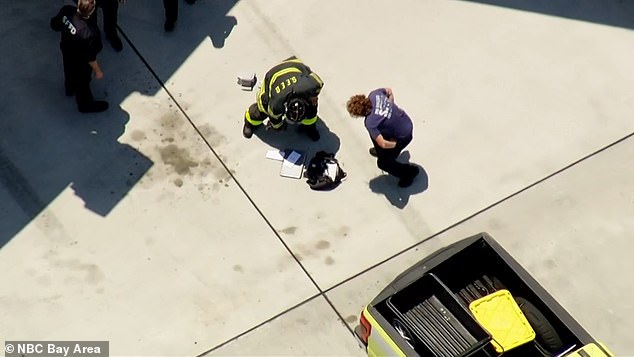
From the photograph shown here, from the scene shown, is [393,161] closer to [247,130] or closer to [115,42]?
[247,130]

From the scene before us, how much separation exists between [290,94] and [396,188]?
157 centimetres

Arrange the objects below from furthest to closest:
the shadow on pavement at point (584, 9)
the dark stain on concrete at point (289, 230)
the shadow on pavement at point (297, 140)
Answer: the shadow on pavement at point (584, 9) < the shadow on pavement at point (297, 140) < the dark stain on concrete at point (289, 230)

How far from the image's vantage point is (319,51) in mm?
9758

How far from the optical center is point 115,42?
31.0 feet

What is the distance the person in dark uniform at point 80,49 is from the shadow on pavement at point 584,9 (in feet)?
15.7

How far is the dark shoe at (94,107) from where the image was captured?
8961 mm

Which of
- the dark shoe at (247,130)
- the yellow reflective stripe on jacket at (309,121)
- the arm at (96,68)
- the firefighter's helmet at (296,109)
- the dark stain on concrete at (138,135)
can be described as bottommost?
the dark stain on concrete at (138,135)

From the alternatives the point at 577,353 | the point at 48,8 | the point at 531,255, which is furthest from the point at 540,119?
the point at 48,8

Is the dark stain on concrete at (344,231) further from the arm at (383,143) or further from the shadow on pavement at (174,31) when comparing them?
the shadow on pavement at (174,31)

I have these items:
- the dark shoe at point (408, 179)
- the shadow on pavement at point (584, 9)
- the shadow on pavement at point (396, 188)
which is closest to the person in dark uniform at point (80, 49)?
the shadow on pavement at point (396, 188)

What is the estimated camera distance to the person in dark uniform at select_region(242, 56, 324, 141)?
826 centimetres

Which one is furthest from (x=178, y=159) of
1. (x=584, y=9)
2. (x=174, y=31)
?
(x=584, y=9)

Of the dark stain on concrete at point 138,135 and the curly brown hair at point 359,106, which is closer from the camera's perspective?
the curly brown hair at point 359,106

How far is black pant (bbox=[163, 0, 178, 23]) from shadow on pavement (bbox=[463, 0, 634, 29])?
372cm
